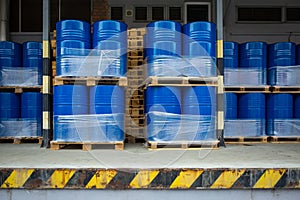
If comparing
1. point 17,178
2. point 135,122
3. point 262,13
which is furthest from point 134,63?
point 262,13

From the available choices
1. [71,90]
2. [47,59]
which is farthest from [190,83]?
[47,59]

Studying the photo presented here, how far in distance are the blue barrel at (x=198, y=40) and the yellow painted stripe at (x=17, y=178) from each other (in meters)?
2.88

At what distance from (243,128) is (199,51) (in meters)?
1.77

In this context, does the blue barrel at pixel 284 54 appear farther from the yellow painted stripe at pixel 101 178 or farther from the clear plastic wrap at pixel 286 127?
the yellow painted stripe at pixel 101 178

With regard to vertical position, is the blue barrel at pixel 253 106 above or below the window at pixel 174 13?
below

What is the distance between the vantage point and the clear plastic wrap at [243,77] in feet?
20.3

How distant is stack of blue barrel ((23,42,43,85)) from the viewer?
19.9 feet

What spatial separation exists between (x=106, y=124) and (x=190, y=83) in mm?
1330

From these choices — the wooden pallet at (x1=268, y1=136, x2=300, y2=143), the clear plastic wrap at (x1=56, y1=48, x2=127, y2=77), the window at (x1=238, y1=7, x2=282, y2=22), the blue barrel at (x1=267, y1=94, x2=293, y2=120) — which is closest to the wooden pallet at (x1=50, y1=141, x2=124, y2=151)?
the clear plastic wrap at (x1=56, y1=48, x2=127, y2=77)

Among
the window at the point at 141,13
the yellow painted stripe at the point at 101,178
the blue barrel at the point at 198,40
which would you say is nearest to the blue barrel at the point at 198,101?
the blue barrel at the point at 198,40

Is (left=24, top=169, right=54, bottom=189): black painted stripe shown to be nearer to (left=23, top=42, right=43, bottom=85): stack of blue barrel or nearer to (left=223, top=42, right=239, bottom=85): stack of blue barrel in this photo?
(left=23, top=42, right=43, bottom=85): stack of blue barrel

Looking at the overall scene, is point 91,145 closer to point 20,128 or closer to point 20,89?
point 20,128

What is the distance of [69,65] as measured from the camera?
490cm

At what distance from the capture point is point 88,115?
4.77 meters
